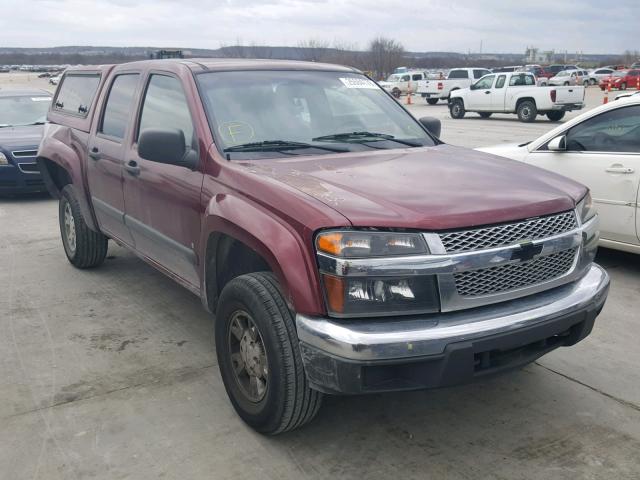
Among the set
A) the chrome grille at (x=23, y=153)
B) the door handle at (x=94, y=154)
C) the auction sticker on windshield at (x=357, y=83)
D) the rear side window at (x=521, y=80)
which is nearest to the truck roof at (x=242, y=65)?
the auction sticker on windshield at (x=357, y=83)

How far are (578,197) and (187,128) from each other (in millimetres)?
2277

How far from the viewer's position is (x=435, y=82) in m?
33.8

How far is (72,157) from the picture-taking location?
5688mm

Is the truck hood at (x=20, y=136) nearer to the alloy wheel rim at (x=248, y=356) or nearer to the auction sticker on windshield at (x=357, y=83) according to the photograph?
the auction sticker on windshield at (x=357, y=83)

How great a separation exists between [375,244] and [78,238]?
403 cm

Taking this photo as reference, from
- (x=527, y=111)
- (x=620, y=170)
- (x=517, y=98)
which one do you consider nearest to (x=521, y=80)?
(x=517, y=98)

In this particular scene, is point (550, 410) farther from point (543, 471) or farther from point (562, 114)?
point (562, 114)

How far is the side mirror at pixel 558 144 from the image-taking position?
6.08 meters

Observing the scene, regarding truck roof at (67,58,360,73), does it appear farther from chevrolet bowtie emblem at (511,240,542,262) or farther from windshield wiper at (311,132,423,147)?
chevrolet bowtie emblem at (511,240,542,262)

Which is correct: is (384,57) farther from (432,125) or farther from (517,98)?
(432,125)

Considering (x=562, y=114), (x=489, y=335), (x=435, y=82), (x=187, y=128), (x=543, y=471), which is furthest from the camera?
(x=435, y=82)

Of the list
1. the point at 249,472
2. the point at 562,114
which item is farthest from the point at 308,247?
the point at 562,114

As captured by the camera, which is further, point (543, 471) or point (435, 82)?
point (435, 82)

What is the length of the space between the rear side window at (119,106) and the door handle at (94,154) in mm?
152
